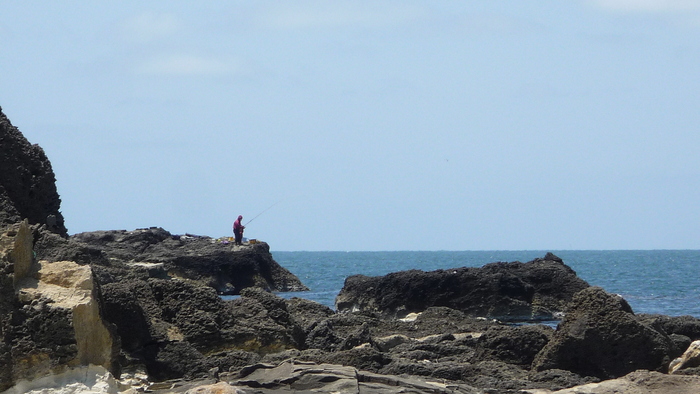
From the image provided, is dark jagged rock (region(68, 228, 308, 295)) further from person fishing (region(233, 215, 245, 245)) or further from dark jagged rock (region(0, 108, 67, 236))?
dark jagged rock (region(0, 108, 67, 236))

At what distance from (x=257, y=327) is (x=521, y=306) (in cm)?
1702

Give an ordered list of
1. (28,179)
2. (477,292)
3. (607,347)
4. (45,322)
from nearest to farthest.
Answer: (45,322) < (607,347) < (28,179) < (477,292)

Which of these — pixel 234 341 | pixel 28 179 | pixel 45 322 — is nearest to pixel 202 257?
pixel 28 179

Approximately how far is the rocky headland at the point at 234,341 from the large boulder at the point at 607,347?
2 cm

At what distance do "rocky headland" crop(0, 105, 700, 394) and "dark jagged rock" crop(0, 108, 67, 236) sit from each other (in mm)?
18

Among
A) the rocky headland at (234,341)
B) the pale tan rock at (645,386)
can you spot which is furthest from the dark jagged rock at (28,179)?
the pale tan rock at (645,386)

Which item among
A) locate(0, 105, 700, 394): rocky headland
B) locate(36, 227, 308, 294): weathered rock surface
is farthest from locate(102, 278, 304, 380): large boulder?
locate(36, 227, 308, 294): weathered rock surface

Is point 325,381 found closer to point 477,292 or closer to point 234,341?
point 234,341

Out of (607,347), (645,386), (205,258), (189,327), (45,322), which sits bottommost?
(645,386)

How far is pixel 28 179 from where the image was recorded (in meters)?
11.3

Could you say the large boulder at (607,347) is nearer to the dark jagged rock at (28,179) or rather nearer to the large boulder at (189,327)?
the large boulder at (189,327)

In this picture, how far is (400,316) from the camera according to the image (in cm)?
2708

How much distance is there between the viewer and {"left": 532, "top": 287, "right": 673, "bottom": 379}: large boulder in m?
10.6

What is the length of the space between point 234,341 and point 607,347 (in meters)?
4.38
